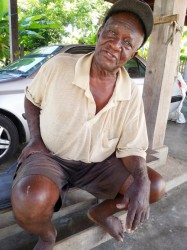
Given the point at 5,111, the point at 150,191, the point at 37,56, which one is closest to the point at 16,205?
the point at 150,191

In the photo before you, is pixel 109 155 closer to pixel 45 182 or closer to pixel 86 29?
pixel 45 182

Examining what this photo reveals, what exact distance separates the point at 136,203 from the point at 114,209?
33 cm

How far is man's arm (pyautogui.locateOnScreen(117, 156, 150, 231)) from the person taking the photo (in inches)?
61.2

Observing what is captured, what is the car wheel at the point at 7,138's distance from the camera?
123 inches

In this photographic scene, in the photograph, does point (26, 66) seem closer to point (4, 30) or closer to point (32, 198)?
A: point (32, 198)

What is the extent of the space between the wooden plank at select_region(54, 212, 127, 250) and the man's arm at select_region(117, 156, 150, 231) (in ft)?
1.48

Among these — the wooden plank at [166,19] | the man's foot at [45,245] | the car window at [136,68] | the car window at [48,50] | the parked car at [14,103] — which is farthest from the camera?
the car window at [136,68]

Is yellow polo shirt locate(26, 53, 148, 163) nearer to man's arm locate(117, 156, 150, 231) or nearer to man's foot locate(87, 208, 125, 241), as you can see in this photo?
man's arm locate(117, 156, 150, 231)

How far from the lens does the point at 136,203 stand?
5.11 feet

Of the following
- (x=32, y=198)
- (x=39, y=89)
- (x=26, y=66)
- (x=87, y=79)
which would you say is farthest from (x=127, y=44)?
(x=26, y=66)

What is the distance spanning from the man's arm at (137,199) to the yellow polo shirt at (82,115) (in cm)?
19

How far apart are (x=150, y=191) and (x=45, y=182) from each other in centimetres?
73

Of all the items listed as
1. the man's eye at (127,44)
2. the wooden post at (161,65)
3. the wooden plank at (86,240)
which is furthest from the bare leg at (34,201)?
the wooden post at (161,65)

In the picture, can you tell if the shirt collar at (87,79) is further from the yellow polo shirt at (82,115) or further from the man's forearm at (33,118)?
the man's forearm at (33,118)
